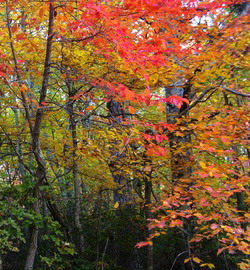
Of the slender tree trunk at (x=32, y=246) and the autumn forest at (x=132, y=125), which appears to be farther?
the slender tree trunk at (x=32, y=246)

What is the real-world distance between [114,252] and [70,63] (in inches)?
191

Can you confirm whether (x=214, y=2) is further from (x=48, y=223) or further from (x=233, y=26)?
(x=48, y=223)

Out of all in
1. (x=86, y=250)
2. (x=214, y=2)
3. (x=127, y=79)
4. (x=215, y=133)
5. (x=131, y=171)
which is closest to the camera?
(x=215, y=133)


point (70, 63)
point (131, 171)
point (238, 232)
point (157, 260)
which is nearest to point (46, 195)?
point (131, 171)

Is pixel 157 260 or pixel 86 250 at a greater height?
pixel 86 250

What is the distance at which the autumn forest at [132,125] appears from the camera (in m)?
3.39

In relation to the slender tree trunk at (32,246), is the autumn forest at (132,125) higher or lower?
higher

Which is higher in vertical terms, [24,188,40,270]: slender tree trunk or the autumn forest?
the autumn forest

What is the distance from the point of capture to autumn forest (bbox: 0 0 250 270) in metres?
3.39

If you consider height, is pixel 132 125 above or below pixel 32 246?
above

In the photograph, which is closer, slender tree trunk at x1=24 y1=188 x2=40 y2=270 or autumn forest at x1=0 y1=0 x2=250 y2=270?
autumn forest at x1=0 y1=0 x2=250 y2=270

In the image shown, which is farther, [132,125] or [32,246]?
[132,125]

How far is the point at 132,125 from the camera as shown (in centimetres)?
480

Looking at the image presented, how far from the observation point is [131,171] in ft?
17.2
